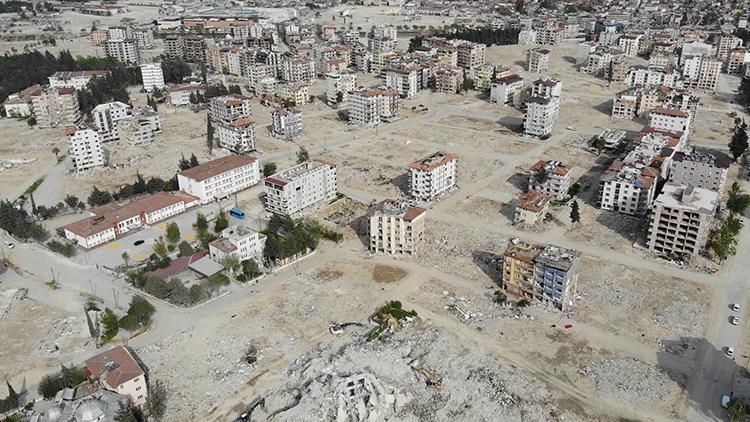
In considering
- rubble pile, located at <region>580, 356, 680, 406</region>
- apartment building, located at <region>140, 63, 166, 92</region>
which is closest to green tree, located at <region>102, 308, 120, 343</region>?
rubble pile, located at <region>580, 356, 680, 406</region>

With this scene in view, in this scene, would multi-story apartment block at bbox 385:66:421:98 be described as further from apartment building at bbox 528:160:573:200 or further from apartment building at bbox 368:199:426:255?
apartment building at bbox 368:199:426:255

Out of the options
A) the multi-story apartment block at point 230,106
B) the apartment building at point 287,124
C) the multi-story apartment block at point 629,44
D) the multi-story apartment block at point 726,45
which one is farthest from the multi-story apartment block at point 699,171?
the multi-story apartment block at point 629,44

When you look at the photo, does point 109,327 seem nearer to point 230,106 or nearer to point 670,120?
point 230,106

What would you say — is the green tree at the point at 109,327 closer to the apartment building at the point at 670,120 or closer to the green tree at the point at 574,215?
the green tree at the point at 574,215

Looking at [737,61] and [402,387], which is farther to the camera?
[737,61]

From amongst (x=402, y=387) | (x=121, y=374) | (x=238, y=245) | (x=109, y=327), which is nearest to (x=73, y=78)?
(x=238, y=245)

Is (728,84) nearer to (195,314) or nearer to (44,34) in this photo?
(195,314)
